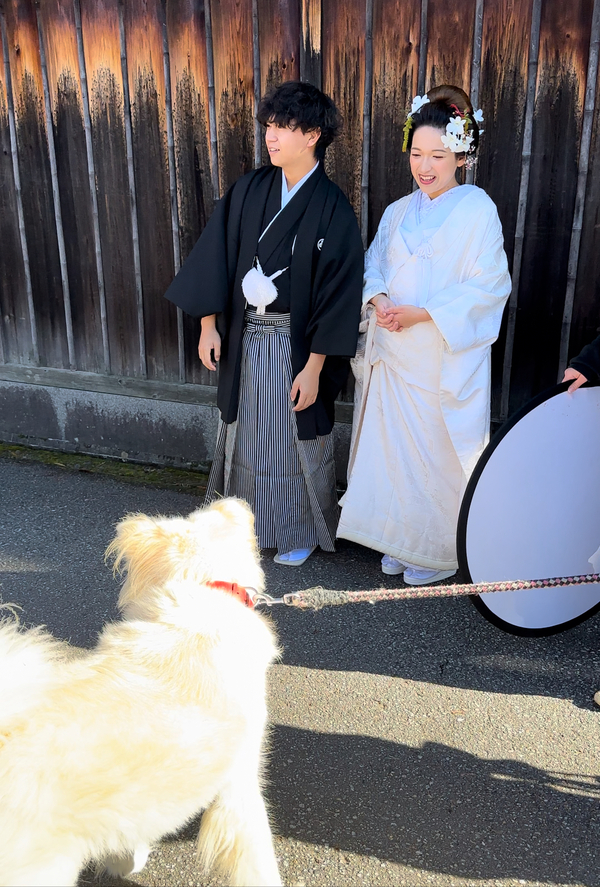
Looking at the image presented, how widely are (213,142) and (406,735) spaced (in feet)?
11.2

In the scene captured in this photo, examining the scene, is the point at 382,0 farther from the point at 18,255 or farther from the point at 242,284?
the point at 18,255

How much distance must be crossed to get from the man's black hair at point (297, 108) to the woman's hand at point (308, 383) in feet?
3.38

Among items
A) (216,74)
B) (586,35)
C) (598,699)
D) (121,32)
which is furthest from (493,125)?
(598,699)

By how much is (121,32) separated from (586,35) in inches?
104

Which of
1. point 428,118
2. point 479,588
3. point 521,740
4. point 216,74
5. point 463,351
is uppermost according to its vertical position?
point 216,74

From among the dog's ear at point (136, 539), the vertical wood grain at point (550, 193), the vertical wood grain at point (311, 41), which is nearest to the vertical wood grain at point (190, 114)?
the vertical wood grain at point (311, 41)

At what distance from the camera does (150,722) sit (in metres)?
1.72

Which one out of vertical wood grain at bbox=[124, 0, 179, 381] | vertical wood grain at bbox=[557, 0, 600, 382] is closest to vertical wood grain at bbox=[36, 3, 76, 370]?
vertical wood grain at bbox=[124, 0, 179, 381]

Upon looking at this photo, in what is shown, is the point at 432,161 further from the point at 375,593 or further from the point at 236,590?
the point at 236,590

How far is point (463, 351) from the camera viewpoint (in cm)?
325

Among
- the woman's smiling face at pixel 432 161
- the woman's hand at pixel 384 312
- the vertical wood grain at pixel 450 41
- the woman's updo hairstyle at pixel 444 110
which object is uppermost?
the vertical wood grain at pixel 450 41

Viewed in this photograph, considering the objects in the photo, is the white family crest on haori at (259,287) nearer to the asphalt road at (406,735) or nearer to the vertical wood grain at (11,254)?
the asphalt road at (406,735)

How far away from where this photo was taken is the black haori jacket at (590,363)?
2844 mm

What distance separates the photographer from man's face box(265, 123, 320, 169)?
3285mm
